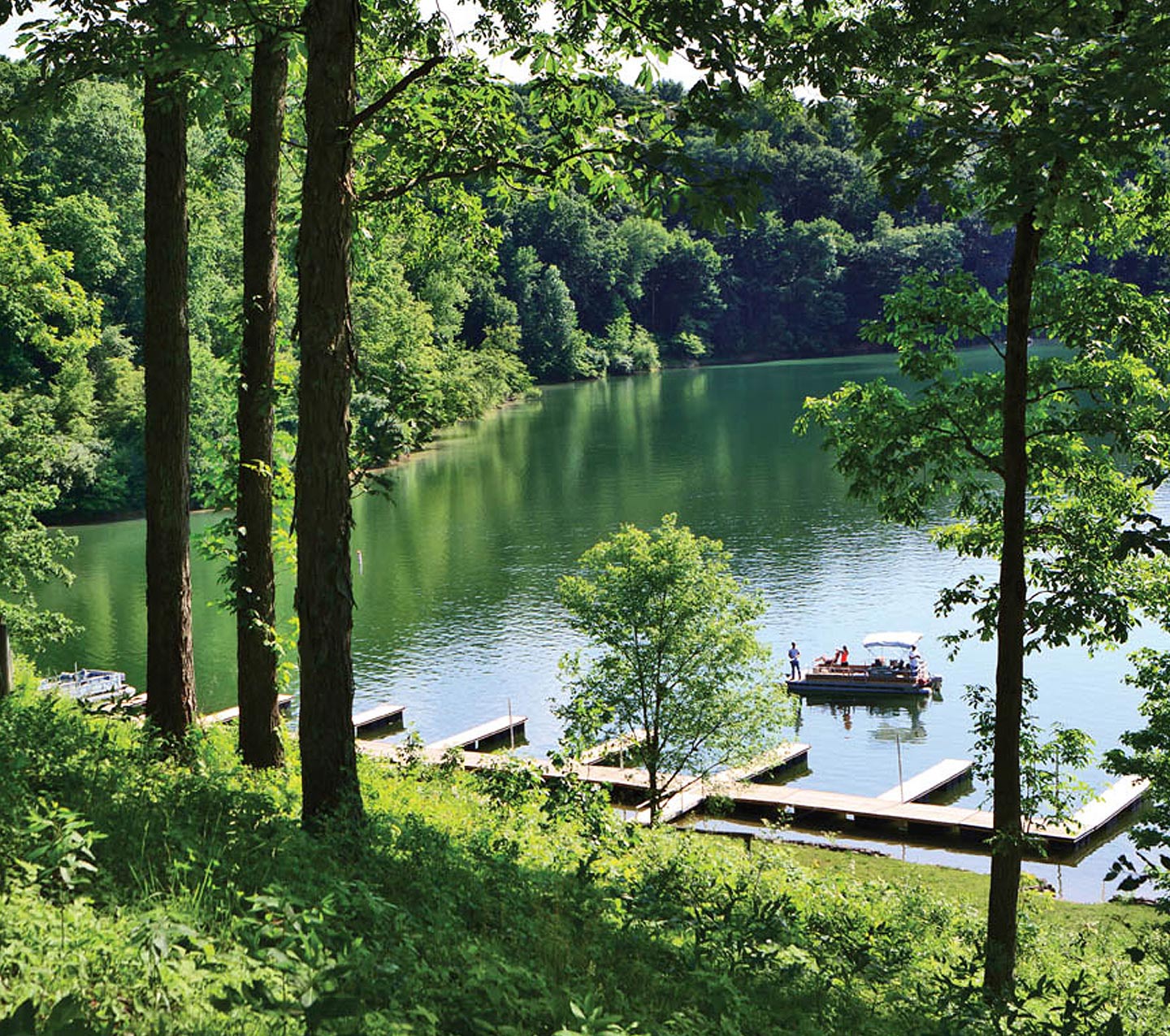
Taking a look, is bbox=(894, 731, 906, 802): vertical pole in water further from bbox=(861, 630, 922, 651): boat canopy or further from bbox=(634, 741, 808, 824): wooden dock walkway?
bbox=(861, 630, 922, 651): boat canopy

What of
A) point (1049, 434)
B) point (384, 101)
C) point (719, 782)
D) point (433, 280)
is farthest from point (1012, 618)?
point (433, 280)

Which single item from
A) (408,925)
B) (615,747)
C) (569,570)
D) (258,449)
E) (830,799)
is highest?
(258,449)

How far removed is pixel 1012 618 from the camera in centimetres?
866

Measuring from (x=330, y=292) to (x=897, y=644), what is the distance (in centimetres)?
2451

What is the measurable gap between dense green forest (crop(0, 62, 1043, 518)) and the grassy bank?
8.56 ft

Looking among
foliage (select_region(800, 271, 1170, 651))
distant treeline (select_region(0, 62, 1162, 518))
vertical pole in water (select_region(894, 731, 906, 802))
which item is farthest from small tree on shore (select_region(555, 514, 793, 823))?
foliage (select_region(800, 271, 1170, 651))

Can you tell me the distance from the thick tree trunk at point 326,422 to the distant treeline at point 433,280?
0.63 metres

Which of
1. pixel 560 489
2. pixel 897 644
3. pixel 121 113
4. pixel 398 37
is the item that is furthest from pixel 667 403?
pixel 398 37

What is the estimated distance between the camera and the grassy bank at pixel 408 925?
4.11m

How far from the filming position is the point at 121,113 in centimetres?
5538

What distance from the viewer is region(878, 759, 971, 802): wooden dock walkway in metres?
23.7

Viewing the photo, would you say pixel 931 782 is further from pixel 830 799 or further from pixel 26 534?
pixel 26 534

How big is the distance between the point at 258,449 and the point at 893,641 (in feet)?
73.5

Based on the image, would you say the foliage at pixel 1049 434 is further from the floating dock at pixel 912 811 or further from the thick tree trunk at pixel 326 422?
the floating dock at pixel 912 811
